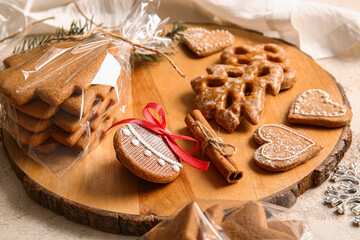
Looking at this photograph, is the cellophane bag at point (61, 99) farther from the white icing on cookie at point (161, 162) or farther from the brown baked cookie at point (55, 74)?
the white icing on cookie at point (161, 162)

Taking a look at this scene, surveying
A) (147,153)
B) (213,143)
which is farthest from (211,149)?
(147,153)

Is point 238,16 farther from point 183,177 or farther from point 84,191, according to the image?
point 84,191

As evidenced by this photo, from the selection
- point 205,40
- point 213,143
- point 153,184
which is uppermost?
point 205,40

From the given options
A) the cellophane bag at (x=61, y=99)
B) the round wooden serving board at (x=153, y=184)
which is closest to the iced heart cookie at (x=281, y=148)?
the round wooden serving board at (x=153, y=184)

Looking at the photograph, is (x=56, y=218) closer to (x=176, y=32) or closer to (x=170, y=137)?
(x=170, y=137)

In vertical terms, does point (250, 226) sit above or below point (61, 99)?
below

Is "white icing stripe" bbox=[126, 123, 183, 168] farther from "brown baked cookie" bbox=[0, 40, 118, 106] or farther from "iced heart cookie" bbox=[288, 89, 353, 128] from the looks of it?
"iced heart cookie" bbox=[288, 89, 353, 128]
